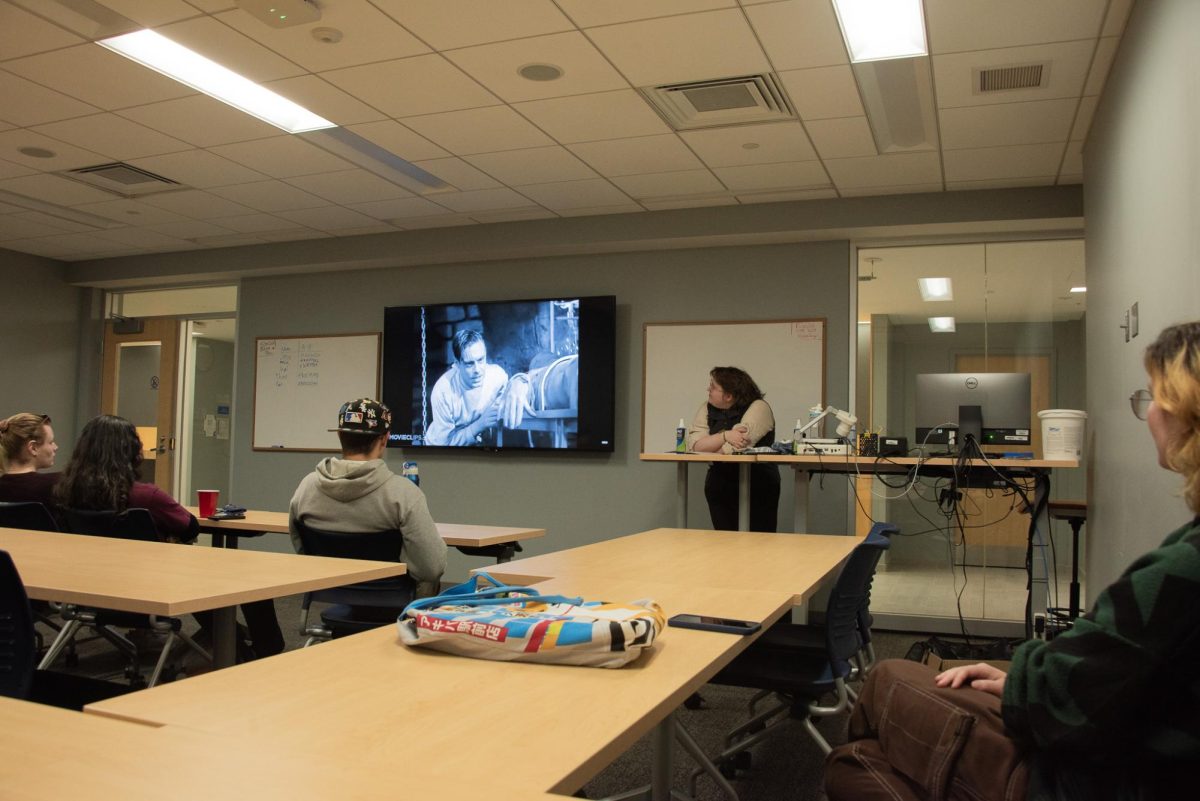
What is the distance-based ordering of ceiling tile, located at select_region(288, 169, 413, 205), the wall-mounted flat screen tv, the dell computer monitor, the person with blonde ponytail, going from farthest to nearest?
the wall-mounted flat screen tv, ceiling tile, located at select_region(288, 169, 413, 205), the dell computer monitor, the person with blonde ponytail

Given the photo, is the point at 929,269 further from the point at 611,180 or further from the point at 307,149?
the point at 307,149

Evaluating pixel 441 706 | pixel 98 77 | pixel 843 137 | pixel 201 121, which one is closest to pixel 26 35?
pixel 98 77

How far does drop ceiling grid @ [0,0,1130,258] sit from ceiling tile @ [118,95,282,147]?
0.05 ft

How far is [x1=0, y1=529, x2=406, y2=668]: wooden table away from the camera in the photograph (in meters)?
1.91

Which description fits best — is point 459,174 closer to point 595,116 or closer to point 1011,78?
point 595,116

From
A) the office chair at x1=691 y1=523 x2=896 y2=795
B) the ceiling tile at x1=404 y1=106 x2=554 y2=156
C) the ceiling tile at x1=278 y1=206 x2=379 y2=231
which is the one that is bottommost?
the office chair at x1=691 y1=523 x2=896 y2=795

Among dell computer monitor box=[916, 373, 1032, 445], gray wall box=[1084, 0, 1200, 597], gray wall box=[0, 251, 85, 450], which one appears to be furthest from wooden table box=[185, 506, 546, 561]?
gray wall box=[0, 251, 85, 450]

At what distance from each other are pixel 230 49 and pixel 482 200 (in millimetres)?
2268

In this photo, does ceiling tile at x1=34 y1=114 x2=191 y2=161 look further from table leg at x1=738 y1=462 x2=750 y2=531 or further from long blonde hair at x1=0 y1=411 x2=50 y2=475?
table leg at x1=738 y1=462 x2=750 y2=531

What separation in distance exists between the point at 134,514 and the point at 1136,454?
11.6 ft

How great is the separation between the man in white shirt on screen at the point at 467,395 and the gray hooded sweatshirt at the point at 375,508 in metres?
3.66

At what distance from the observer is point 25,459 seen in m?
3.85

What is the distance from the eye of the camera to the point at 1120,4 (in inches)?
127

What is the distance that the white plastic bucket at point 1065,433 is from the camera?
4.32 metres
